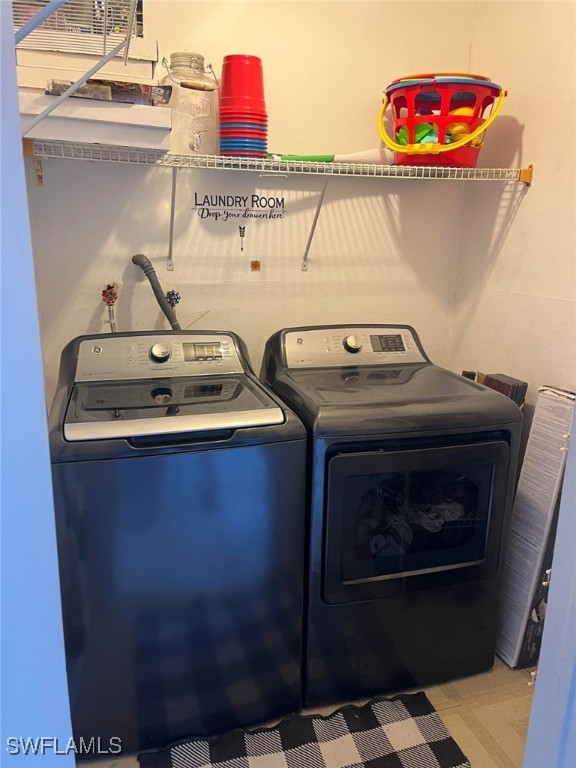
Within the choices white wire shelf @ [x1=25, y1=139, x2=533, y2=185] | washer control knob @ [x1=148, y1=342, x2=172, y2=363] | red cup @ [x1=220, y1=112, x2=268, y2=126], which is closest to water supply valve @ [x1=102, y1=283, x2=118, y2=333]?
washer control knob @ [x1=148, y1=342, x2=172, y2=363]

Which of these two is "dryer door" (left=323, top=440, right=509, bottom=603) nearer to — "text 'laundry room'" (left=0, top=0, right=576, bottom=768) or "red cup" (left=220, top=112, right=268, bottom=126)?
"text 'laundry room'" (left=0, top=0, right=576, bottom=768)

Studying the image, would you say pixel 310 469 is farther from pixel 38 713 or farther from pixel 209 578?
pixel 38 713

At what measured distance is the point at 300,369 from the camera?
1893 mm

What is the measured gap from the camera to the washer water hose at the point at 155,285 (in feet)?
6.15

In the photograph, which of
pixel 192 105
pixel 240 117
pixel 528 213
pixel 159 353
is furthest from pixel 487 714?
pixel 192 105

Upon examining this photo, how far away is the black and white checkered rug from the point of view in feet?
4.99

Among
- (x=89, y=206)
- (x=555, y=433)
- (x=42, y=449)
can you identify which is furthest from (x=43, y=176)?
(x=555, y=433)

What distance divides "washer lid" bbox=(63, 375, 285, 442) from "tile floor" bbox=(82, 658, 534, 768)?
91 cm

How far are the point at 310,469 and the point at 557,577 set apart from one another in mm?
759

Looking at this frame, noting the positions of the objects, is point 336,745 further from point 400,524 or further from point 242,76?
point 242,76

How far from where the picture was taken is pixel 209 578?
1455 millimetres

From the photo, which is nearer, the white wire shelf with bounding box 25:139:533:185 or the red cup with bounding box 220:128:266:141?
the white wire shelf with bounding box 25:139:533:185

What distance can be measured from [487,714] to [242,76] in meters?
2.01

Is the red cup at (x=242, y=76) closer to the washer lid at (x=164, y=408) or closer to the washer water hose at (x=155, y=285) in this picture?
the washer water hose at (x=155, y=285)
